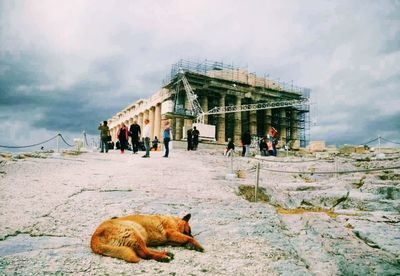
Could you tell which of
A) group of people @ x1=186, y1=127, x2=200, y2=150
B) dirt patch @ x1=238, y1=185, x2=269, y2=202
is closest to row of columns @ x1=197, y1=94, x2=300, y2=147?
group of people @ x1=186, y1=127, x2=200, y2=150

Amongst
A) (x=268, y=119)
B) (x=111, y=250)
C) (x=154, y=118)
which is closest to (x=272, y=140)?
(x=111, y=250)

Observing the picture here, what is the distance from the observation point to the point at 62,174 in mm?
10523

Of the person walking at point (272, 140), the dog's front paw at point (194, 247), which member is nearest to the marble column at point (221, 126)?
the person walking at point (272, 140)

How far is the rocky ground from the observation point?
402 centimetres

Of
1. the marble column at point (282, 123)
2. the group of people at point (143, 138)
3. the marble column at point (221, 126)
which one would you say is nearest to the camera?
the group of people at point (143, 138)

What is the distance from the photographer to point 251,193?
930cm

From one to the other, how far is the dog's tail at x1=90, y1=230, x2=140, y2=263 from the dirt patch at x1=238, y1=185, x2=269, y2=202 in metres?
5.44

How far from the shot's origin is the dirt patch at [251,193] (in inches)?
358

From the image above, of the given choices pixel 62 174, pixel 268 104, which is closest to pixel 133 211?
pixel 62 174

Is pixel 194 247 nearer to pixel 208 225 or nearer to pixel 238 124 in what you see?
pixel 208 225

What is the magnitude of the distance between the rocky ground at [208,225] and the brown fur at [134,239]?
98 mm

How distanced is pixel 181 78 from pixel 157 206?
1413 inches

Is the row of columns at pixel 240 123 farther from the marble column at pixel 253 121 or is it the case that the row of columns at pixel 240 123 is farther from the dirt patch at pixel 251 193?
the dirt patch at pixel 251 193

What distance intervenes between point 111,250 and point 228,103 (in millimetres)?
44476
